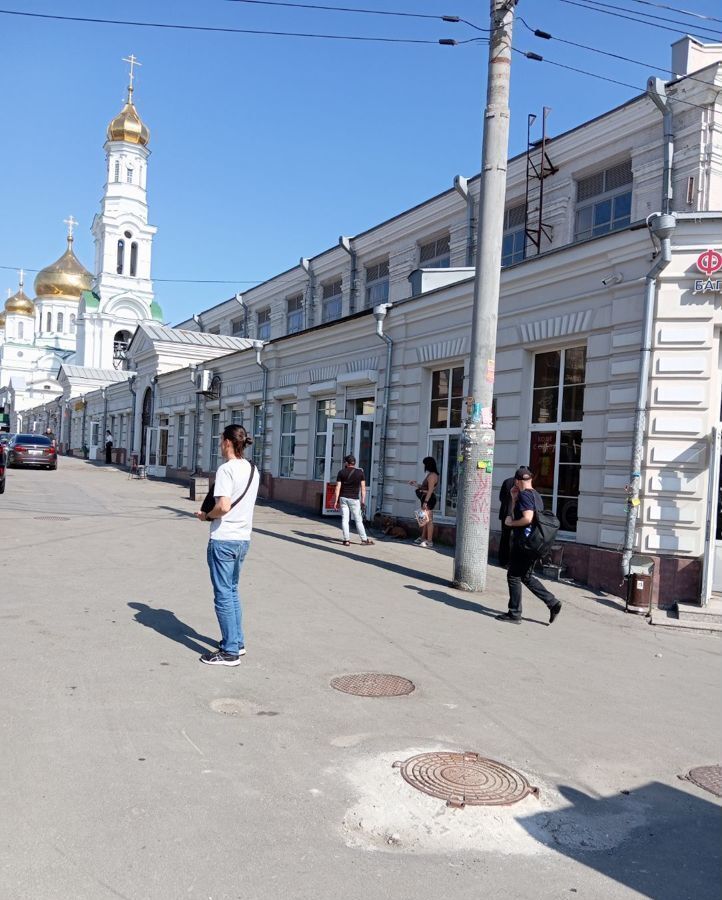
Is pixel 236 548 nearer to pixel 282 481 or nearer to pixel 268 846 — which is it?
pixel 268 846

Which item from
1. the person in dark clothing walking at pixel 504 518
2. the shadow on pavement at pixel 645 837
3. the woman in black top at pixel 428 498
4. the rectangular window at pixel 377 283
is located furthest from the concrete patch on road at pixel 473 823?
the rectangular window at pixel 377 283

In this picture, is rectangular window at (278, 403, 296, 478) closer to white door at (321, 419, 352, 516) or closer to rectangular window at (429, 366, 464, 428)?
white door at (321, 419, 352, 516)

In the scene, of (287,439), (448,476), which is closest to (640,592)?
(448,476)

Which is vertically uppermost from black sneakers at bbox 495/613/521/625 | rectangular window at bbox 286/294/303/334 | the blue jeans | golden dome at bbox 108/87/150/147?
golden dome at bbox 108/87/150/147

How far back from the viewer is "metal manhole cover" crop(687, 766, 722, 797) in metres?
4.34

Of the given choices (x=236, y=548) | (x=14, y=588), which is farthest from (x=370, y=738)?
(x=14, y=588)

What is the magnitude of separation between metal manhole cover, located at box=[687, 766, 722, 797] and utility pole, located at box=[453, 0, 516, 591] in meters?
5.18

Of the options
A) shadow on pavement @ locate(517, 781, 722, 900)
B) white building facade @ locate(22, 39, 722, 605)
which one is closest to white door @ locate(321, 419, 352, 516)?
white building facade @ locate(22, 39, 722, 605)

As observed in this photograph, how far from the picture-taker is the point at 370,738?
4.66 metres

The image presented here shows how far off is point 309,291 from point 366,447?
14.5 metres

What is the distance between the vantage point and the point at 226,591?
595cm

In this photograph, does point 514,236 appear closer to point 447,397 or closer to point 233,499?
point 447,397

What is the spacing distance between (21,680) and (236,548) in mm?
1790

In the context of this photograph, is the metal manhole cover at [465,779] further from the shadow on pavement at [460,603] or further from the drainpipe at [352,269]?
the drainpipe at [352,269]
